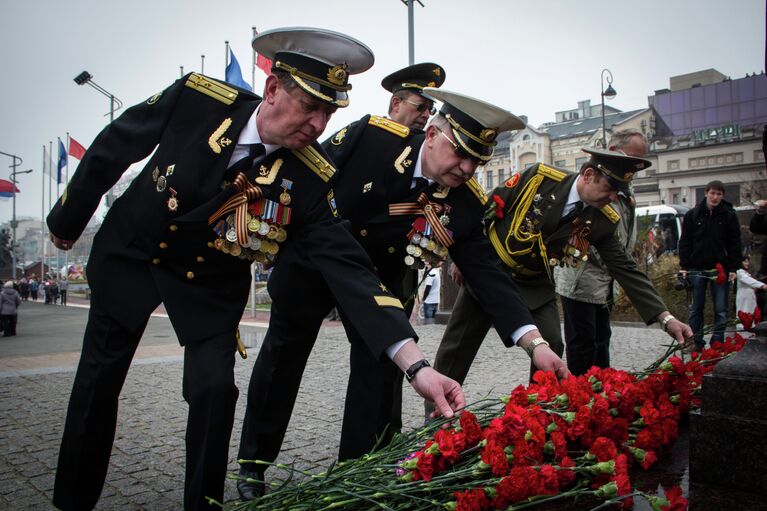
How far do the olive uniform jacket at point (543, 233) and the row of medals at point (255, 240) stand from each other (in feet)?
6.50

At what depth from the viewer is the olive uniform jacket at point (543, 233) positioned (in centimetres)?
457

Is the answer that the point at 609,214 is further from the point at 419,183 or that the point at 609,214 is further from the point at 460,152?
the point at 460,152

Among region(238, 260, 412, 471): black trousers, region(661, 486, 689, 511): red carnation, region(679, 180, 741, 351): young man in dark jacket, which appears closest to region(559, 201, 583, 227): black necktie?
region(238, 260, 412, 471): black trousers

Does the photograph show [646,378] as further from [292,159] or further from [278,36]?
[278,36]

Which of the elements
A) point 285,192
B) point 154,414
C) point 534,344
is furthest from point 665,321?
point 154,414

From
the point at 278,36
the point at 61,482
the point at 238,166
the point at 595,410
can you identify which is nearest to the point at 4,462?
the point at 61,482

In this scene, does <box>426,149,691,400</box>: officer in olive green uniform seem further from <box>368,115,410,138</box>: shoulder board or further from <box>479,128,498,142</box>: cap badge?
<box>479,128,498,142</box>: cap badge

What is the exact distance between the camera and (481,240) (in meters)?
3.82

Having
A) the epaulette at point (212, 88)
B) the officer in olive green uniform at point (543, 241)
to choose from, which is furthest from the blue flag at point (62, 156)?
the epaulette at point (212, 88)

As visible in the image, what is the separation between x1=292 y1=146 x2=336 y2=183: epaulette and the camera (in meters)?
3.16

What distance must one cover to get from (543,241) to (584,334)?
3.74 ft

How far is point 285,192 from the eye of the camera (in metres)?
3.09

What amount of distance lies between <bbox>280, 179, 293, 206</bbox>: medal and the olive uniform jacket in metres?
1.95

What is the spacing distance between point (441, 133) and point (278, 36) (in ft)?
3.24
